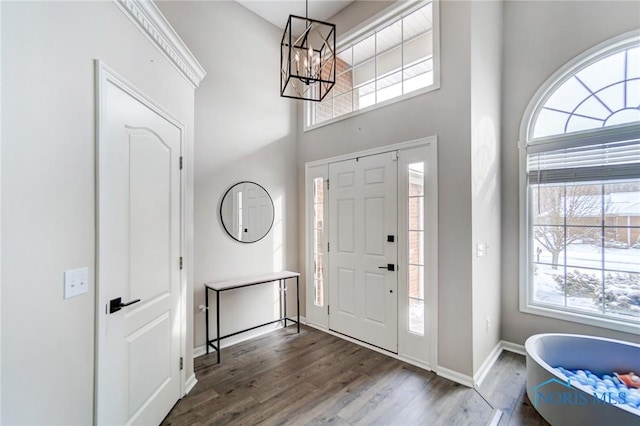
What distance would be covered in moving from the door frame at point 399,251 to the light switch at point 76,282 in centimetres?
260

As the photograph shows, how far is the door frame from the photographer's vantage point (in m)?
2.78

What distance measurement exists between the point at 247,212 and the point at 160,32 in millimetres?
2038

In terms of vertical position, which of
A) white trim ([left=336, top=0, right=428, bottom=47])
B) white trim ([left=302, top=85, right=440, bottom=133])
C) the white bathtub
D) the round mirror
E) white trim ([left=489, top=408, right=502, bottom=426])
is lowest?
white trim ([left=489, top=408, right=502, bottom=426])

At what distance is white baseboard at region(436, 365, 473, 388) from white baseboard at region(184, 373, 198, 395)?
2.26 meters

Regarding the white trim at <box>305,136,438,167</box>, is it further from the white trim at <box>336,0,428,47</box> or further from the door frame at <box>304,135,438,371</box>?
the white trim at <box>336,0,428,47</box>

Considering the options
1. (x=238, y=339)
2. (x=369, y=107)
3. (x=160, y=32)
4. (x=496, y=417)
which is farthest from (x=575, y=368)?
(x=160, y=32)

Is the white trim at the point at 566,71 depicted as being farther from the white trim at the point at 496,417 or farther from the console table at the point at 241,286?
the console table at the point at 241,286

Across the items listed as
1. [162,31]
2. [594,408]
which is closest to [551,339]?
[594,408]

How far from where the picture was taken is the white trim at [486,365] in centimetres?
259

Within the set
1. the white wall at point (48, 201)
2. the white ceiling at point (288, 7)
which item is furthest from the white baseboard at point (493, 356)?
the white ceiling at point (288, 7)

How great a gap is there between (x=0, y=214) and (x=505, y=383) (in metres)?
3.59

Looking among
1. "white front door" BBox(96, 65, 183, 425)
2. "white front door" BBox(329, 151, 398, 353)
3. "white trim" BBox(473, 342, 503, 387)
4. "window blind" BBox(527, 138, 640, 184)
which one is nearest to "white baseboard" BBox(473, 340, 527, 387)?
"white trim" BBox(473, 342, 503, 387)

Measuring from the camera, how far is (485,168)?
112 inches

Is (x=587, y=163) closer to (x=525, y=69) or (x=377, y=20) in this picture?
(x=525, y=69)
